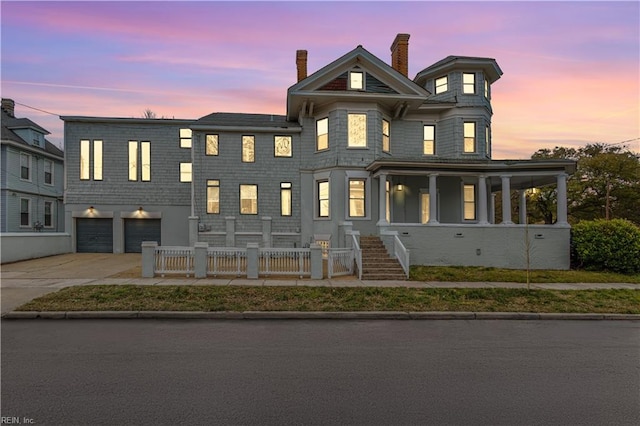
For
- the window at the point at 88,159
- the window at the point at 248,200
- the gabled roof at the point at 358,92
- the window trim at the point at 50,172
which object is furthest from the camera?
the window trim at the point at 50,172

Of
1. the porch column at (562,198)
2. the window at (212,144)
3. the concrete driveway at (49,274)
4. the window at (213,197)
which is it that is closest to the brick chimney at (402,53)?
the porch column at (562,198)

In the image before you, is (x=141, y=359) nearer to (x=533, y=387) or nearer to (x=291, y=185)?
(x=533, y=387)

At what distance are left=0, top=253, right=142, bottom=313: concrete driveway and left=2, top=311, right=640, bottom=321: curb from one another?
1504mm

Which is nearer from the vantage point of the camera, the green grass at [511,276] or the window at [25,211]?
the green grass at [511,276]

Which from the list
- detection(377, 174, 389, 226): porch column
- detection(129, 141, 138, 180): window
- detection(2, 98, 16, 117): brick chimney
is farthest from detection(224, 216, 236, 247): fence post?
detection(2, 98, 16, 117): brick chimney

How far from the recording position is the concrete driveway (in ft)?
32.8

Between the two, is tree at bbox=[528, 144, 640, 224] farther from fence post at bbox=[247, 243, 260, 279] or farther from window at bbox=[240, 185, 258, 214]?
fence post at bbox=[247, 243, 260, 279]

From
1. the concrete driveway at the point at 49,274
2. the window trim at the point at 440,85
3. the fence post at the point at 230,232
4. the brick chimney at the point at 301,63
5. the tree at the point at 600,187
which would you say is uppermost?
the brick chimney at the point at 301,63

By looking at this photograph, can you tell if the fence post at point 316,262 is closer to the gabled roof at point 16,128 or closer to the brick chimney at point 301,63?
the brick chimney at point 301,63

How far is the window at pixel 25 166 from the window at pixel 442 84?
28715 mm

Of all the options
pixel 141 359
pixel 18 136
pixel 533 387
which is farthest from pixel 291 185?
pixel 18 136

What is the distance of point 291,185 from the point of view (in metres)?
20.1

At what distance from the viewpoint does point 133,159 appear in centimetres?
2258

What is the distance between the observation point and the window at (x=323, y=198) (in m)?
18.9
